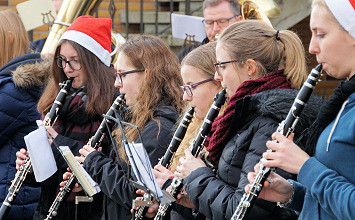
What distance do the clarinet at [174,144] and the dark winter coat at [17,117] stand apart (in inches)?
49.8

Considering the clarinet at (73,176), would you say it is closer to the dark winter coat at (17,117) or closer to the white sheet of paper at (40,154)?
the white sheet of paper at (40,154)

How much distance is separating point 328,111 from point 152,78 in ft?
5.06

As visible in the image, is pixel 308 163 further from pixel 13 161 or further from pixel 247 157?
pixel 13 161

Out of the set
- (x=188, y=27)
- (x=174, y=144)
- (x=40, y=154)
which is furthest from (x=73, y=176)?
(x=188, y=27)

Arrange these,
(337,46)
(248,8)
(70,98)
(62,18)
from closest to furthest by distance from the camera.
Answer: (337,46) < (70,98) < (248,8) < (62,18)

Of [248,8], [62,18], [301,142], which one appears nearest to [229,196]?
[301,142]

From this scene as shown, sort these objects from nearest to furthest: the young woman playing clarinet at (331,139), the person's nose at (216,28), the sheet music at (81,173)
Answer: the young woman playing clarinet at (331,139) < the sheet music at (81,173) < the person's nose at (216,28)

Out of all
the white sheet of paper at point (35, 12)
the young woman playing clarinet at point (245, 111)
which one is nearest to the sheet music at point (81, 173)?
the young woman playing clarinet at point (245, 111)

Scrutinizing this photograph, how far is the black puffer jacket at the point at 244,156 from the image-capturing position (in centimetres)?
252

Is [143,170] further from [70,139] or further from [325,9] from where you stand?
[70,139]

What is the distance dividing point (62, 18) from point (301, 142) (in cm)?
312

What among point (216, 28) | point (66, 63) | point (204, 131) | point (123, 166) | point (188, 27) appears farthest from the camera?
point (188, 27)

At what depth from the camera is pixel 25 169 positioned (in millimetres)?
3988

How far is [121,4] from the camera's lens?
24.9ft
